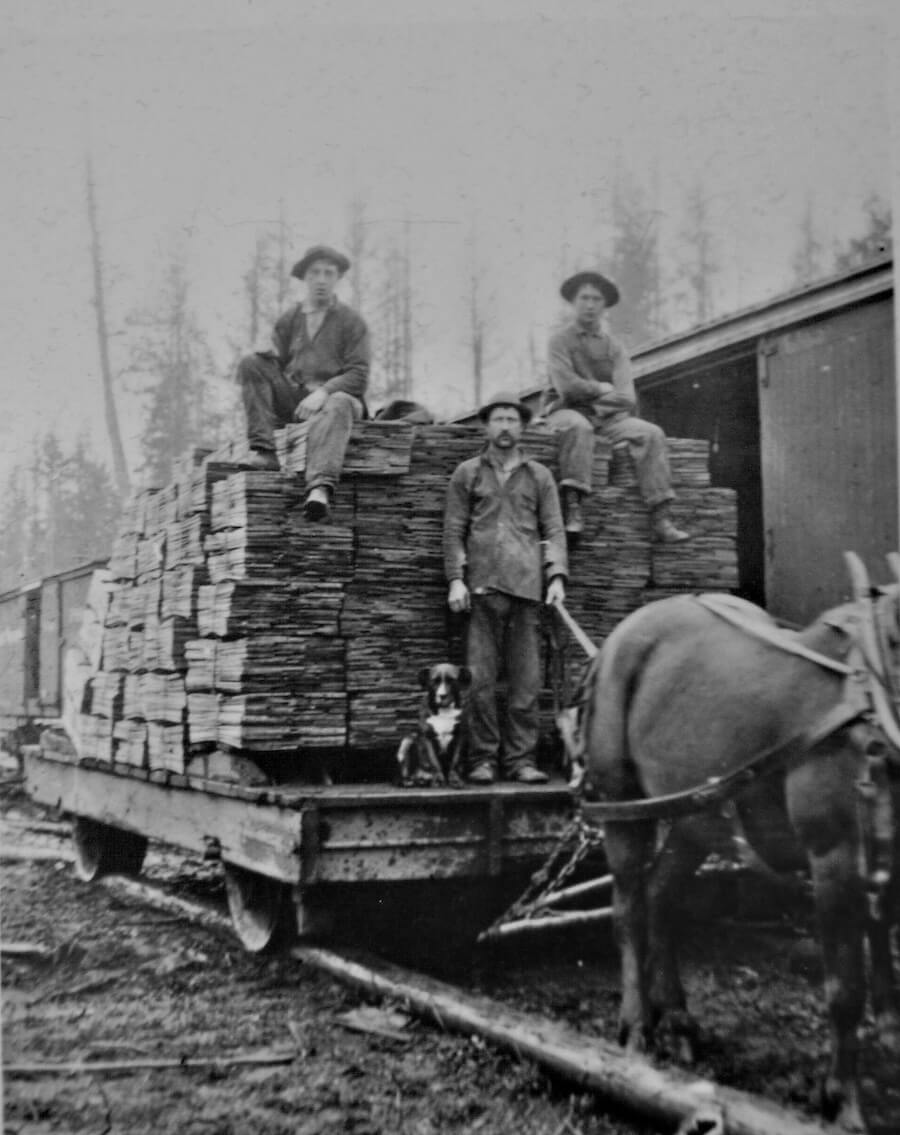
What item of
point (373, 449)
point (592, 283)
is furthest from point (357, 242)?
point (592, 283)

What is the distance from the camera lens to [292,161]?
446cm

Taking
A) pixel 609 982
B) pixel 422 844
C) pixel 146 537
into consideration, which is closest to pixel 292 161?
pixel 422 844

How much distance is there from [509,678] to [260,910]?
160 centimetres

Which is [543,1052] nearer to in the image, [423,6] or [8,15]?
[423,6]

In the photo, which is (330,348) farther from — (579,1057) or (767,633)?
(579,1057)

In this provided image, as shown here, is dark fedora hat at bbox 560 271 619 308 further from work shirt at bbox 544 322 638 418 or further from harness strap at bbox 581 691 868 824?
harness strap at bbox 581 691 868 824

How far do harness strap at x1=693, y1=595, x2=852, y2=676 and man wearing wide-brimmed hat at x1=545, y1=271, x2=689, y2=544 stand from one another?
1708 millimetres

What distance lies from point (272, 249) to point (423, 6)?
4.06 ft

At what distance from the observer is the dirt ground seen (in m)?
3.61

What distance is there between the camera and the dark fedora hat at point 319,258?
5445mm

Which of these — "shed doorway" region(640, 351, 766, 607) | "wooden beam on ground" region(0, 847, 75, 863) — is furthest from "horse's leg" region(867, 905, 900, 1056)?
"wooden beam on ground" region(0, 847, 75, 863)

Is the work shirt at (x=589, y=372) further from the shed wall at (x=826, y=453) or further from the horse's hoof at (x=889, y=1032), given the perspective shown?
the horse's hoof at (x=889, y=1032)

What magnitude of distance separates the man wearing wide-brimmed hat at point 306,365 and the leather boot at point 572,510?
1.10 metres

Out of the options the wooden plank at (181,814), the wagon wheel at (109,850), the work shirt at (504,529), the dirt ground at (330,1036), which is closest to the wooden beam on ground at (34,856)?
the wooden plank at (181,814)
